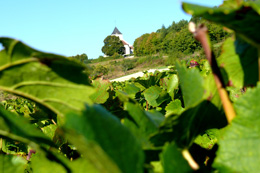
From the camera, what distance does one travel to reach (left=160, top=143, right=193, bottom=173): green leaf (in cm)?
43

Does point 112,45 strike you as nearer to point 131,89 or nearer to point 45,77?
point 131,89

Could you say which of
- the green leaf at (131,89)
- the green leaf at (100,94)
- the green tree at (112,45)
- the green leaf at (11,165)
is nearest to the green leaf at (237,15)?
the green leaf at (11,165)

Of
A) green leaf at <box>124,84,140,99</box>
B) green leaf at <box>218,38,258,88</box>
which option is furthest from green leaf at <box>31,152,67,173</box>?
green leaf at <box>124,84,140,99</box>

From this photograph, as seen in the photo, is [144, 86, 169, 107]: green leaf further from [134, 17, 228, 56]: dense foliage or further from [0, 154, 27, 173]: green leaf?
[134, 17, 228, 56]: dense foliage

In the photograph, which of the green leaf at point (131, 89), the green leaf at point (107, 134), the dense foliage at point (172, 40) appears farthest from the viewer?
Answer: the dense foliage at point (172, 40)

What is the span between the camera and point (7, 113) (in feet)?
1.79

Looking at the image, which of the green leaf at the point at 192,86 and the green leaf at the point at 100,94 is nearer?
the green leaf at the point at 192,86

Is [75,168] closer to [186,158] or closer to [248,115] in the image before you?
[186,158]

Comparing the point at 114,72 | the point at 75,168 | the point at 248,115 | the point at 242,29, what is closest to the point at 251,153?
the point at 248,115

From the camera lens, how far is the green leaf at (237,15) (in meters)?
0.39

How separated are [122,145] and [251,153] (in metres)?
0.21

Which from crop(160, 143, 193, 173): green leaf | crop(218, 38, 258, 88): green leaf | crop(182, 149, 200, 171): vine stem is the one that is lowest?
crop(182, 149, 200, 171): vine stem

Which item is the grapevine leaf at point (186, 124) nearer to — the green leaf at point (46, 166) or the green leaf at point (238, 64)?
the green leaf at point (238, 64)

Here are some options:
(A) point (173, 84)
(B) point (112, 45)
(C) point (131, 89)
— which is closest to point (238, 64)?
(A) point (173, 84)
